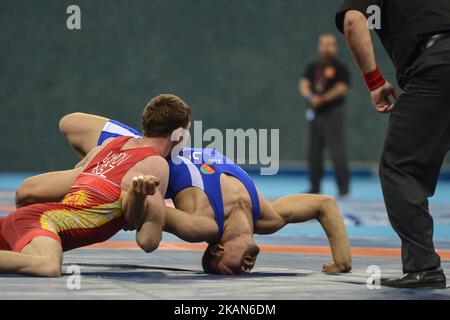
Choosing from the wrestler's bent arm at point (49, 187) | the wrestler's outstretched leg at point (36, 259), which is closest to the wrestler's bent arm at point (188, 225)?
the wrestler's outstretched leg at point (36, 259)

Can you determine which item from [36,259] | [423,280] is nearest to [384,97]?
[423,280]

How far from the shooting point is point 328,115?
11328 mm

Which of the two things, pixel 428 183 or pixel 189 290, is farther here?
pixel 428 183

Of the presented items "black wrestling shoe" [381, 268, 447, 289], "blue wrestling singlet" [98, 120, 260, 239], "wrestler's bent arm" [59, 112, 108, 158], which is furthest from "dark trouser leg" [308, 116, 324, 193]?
"black wrestling shoe" [381, 268, 447, 289]

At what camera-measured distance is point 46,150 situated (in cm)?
1518

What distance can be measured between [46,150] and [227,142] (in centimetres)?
348

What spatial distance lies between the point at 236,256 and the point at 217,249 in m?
0.11

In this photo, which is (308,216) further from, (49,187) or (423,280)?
(49,187)

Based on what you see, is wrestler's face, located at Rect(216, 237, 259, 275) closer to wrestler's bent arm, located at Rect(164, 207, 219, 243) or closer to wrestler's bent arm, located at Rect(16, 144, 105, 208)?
wrestler's bent arm, located at Rect(164, 207, 219, 243)

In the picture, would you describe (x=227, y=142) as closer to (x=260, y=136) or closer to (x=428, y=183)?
(x=260, y=136)

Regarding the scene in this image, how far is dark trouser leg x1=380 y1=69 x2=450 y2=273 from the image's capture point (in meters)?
4.12

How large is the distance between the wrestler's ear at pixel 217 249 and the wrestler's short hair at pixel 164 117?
0.63m

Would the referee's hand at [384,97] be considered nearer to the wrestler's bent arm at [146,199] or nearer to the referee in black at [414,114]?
Answer: the referee in black at [414,114]
